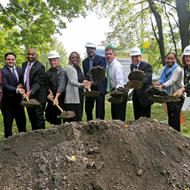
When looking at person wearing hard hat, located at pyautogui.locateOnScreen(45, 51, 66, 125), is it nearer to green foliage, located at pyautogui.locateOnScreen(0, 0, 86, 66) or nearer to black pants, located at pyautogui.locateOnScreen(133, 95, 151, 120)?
black pants, located at pyautogui.locateOnScreen(133, 95, 151, 120)

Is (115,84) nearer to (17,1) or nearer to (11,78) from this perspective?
(11,78)

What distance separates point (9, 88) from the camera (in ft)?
13.9

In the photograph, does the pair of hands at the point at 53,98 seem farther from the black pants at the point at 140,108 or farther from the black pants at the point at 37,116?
the black pants at the point at 140,108

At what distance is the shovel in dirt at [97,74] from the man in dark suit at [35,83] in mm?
994

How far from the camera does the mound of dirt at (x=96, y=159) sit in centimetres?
239

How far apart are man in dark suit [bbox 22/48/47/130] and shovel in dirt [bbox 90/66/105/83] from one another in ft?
3.26

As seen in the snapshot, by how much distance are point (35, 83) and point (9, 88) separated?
0.47m

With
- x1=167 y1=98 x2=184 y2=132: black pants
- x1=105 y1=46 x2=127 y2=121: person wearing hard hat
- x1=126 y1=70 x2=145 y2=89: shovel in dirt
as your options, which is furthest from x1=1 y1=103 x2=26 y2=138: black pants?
x1=167 y1=98 x2=184 y2=132: black pants

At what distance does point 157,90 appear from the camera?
377 centimetres

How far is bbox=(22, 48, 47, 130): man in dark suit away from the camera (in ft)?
14.1

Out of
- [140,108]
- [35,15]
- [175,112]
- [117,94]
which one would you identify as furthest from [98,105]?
[35,15]

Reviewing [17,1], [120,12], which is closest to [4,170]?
[17,1]

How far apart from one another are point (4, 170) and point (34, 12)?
6.95 m

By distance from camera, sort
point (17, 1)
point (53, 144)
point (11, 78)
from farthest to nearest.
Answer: point (17, 1) < point (11, 78) < point (53, 144)
